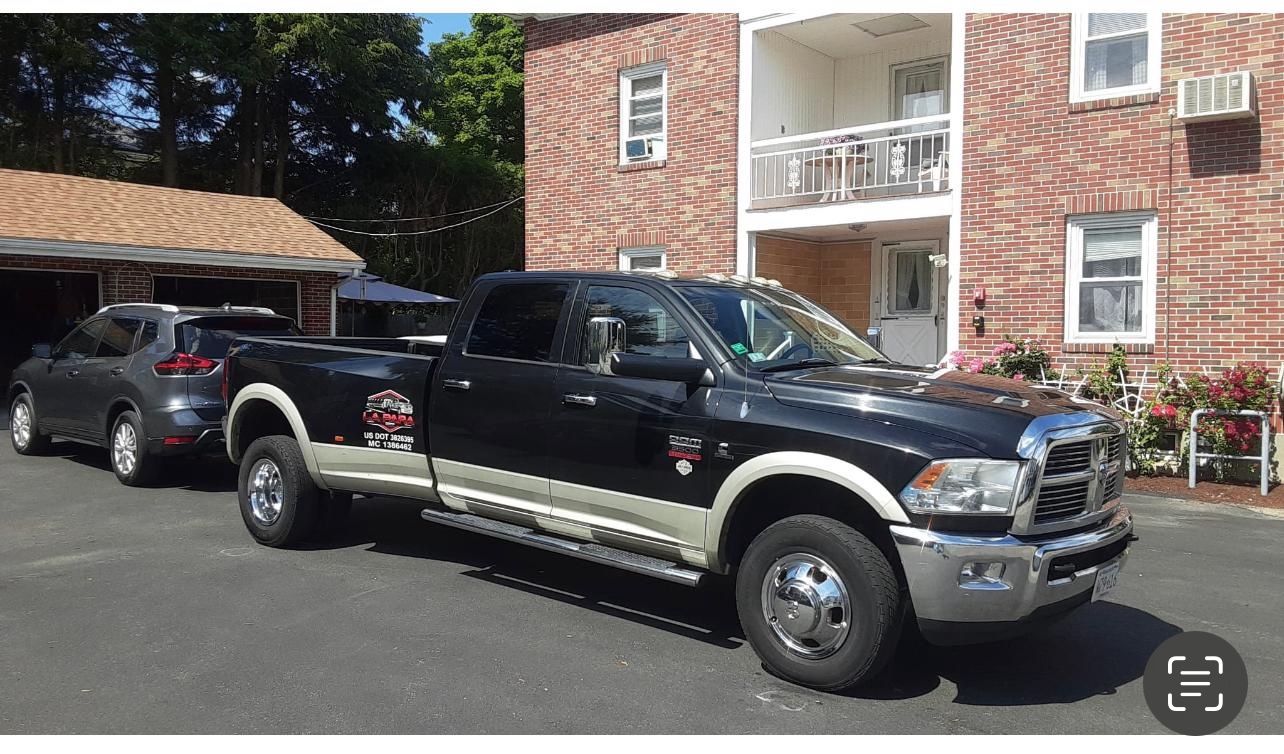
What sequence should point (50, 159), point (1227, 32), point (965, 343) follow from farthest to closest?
point (50, 159) < point (965, 343) < point (1227, 32)

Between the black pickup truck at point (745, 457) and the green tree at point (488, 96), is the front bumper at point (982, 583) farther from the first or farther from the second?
the green tree at point (488, 96)

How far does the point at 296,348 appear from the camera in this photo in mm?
6758

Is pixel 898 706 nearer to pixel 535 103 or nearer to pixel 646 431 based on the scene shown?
pixel 646 431

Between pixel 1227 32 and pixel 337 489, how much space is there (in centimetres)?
1041

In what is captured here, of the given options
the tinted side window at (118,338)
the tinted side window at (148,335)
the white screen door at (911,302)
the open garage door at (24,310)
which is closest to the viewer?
the tinted side window at (148,335)

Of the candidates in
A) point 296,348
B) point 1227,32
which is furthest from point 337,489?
point 1227,32

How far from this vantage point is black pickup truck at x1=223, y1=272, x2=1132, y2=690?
399 centimetres

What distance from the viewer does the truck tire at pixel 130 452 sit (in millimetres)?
9016

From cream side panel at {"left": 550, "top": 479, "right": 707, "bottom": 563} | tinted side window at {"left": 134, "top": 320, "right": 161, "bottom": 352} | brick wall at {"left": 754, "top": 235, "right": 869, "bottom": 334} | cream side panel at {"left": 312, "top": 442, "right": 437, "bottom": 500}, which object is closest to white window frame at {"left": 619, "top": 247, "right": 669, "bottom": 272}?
brick wall at {"left": 754, "top": 235, "right": 869, "bottom": 334}

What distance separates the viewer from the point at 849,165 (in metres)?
13.9

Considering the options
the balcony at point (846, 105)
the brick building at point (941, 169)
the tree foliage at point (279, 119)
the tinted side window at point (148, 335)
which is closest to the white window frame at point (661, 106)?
the brick building at point (941, 169)

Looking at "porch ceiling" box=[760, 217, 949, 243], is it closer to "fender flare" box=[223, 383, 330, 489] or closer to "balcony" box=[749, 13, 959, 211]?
"balcony" box=[749, 13, 959, 211]

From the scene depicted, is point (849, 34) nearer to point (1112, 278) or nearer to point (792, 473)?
point (1112, 278)

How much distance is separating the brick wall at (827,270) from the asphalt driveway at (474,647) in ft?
26.4
